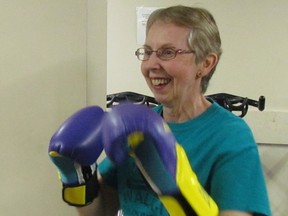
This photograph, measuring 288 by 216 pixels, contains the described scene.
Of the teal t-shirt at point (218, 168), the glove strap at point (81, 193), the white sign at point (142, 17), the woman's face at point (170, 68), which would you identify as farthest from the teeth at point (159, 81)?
the white sign at point (142, 17)

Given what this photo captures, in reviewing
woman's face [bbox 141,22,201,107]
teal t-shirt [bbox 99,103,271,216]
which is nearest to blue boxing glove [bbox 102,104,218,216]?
teal t-shirt [bbox 99,103,271,216]

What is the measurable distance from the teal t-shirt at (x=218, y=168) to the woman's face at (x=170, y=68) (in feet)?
0.25

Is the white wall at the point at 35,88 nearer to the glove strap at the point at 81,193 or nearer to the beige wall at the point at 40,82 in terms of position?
the beige wall at the point at 40,82

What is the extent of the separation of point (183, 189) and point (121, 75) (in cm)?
182

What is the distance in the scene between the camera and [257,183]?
0.90 meters

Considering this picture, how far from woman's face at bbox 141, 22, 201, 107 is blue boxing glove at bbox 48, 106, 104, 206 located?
161 millimetres

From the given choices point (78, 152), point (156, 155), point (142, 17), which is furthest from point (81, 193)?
point (142, 17)

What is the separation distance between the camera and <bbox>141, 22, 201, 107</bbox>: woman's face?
0.99 metres

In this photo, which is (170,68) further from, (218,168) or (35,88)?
(35,88)

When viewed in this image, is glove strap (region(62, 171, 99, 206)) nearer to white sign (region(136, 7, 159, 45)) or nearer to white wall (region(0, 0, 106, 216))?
white wall (region(0, 0, 106, 216))

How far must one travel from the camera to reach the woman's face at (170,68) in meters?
0.99

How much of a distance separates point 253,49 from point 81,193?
68.8 inches

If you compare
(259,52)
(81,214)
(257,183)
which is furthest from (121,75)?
(257,183)

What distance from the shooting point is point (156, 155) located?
2.60 feet
